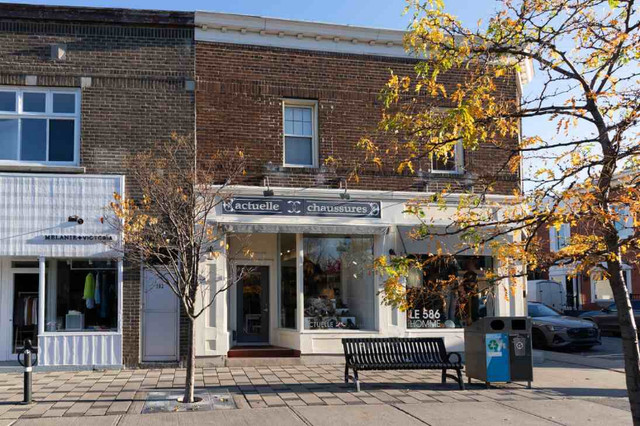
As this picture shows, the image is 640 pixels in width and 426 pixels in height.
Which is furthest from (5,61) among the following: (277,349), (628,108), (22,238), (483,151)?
(628,108)

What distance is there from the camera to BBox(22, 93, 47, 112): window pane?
14.0m

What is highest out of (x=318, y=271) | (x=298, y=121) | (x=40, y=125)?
(x=298, y=121)

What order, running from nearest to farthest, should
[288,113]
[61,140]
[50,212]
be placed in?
[50,212]
[61,140]
[288,113]

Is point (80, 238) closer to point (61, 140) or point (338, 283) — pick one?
point (61, 140)

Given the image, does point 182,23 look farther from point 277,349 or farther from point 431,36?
point 431,36

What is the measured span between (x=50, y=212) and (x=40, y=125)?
2.02 m

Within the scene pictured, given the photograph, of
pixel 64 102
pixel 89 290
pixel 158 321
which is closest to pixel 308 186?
pixel 158 321

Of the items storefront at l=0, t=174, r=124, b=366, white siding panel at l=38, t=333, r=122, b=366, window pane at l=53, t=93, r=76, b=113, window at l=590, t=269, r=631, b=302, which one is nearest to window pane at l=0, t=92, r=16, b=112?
window pane at l=53, t=93, r=76, b=113

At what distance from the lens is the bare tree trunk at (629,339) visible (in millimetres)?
5133

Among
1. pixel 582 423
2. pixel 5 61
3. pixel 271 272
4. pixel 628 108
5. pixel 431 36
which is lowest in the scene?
pixel 582 423

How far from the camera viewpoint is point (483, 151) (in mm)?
15672

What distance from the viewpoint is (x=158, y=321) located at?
45.3 feet

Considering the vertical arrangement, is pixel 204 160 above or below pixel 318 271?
above

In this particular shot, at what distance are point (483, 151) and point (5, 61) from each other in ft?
36.7
